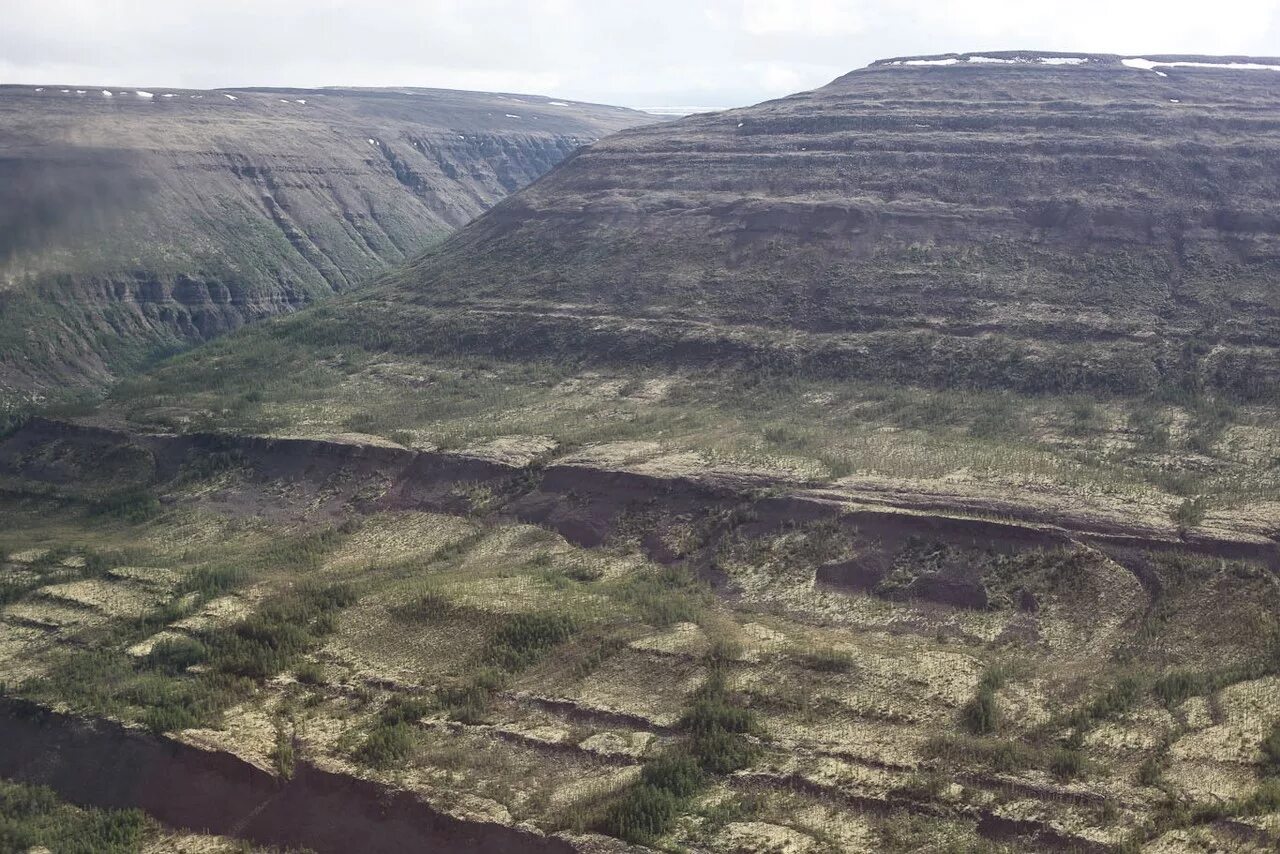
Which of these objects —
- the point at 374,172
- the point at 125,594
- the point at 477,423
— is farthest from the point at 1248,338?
the point at 374,172

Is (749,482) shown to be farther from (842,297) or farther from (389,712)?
(842,297)

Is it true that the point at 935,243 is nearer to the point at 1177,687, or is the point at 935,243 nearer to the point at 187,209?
the point at 1177,687

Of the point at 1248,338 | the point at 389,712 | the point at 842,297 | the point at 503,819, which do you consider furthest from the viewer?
the point at 842,297

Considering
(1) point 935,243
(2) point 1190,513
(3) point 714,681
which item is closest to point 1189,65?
(1) point 935,243

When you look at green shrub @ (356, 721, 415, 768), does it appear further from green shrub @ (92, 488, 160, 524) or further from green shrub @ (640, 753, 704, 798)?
green shrub @ (92, 488, 160, 524)

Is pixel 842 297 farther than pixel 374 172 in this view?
No

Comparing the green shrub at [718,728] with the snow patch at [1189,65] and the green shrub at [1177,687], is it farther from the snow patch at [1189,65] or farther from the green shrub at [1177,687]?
the snow patch at [1189,65]
